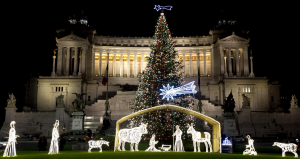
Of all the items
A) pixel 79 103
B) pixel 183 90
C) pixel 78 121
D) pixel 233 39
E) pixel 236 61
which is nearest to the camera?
pixel 183 90

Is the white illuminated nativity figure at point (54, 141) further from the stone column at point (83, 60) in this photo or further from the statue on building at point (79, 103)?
the stone column at point (83, 60)

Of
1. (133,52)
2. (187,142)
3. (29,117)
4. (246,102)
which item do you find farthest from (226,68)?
(187,142)

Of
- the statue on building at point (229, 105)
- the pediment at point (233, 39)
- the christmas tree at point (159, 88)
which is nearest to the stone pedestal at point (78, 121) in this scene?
the christmas tree at point (159, 88)

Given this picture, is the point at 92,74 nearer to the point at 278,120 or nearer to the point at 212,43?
the point at 212,43

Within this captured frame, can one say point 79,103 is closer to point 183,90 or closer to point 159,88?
point 159,88

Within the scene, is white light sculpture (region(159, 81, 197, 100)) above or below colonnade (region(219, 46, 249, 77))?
below

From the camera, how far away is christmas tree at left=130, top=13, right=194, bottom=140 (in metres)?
32.5

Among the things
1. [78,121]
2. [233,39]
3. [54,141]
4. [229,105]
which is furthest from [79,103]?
[233,39]

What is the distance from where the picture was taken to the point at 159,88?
116 feet

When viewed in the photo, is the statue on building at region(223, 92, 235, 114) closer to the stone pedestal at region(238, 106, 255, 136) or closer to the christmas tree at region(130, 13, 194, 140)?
the stone pedestal at region(238, 106, 255, 136)

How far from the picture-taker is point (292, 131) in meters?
53.0

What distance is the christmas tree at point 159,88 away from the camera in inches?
1281

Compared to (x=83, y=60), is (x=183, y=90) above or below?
below

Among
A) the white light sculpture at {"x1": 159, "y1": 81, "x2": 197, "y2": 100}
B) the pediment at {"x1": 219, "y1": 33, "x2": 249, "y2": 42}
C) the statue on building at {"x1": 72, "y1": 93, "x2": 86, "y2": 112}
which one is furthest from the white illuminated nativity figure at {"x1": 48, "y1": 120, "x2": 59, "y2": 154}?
the pediment at {"x1": 219, "y1": 33, "x2": 249, "y2": 42}
